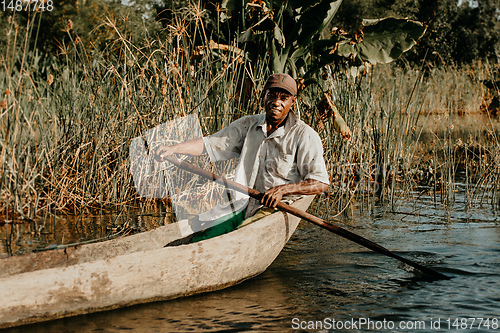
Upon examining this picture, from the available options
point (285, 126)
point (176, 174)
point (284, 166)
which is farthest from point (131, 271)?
point (176, 174)

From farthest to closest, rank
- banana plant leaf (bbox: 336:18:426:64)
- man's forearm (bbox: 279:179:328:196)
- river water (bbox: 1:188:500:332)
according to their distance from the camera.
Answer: banana plant leaf (bbox: 336:18:426:64) < man's forearm (bbox: 279:179:328:196) < river water (bbox: 1:188:500:332)

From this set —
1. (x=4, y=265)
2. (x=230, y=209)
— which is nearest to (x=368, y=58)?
(x=230, y=209)

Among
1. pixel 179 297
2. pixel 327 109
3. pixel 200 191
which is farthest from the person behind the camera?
pixel 200 191

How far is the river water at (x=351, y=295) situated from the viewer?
9.84ft

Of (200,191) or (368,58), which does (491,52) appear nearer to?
(368,58)

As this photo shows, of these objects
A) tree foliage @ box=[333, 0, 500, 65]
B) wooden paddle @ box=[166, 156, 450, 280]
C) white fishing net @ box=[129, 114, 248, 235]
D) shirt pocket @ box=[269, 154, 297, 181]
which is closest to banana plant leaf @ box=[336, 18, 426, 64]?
white fishing net @ box=[129, 114, 248, 235]

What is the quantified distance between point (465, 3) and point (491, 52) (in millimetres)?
2684

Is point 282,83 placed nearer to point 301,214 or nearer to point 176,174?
point 301,214

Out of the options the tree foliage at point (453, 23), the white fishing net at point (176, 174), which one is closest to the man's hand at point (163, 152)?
the white fishing net at point (176, 174)

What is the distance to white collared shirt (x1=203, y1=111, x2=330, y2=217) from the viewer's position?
3674 millimetres

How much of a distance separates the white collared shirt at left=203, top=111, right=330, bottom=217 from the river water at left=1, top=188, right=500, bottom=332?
671mm

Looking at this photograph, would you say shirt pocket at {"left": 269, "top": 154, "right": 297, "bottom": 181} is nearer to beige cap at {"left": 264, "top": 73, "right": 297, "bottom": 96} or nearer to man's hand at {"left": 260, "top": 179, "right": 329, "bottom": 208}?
man's hand at {"left": 260, "top": 179, "right": 329, "bottom": 208}

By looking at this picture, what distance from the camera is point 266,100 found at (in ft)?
12.2

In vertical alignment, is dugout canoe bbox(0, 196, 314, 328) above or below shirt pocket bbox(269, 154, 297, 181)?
below
